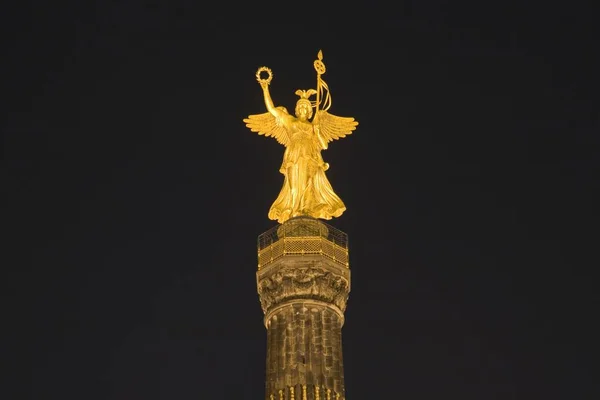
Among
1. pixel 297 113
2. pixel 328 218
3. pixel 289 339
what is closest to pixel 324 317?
pixel 289 339

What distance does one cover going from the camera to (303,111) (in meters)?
53.7

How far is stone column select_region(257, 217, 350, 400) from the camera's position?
45281 mm

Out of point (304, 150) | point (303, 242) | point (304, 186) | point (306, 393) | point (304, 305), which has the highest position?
point (304, 150)

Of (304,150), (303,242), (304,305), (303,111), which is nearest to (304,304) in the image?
(304,305)

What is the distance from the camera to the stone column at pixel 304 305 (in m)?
45.3

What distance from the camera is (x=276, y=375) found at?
45.6 metres

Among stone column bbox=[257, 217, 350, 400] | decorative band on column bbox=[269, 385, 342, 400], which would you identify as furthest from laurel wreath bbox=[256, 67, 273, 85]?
decorative band on column bbox=[269, 385, 342, 400]

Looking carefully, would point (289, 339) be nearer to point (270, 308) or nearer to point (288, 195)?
point (270, 308)

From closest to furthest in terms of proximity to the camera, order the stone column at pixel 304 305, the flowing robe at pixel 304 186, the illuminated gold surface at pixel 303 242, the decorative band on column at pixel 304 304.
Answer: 1. the stone column at pixel 304 305
2. the decorative band on column at pixel 304 304
3. the illuminated gold surface at pixel 303 242
4. the flowing robe at pixel 304 186

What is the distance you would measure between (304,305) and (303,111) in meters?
10.3

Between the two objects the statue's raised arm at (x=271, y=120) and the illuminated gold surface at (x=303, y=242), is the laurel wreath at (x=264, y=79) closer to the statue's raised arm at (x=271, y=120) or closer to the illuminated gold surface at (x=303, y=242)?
the statue's raised arm at (x=271, y=120)

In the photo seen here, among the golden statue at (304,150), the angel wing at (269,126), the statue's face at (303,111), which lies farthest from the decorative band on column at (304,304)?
the statue's face at (303,111)

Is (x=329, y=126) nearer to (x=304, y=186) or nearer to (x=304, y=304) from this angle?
(x=304, y=186)

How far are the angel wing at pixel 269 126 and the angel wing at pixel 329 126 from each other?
60.8 inches
